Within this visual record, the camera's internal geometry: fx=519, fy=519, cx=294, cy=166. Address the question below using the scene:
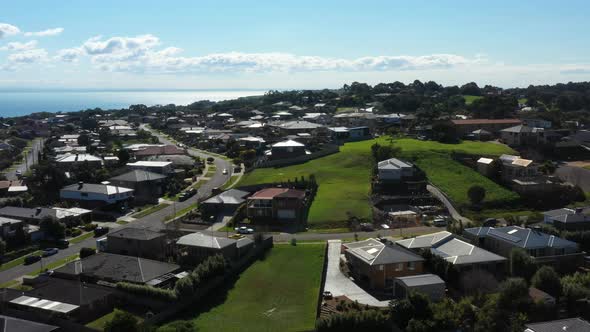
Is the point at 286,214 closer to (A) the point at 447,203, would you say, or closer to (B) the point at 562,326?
(A) the point at 447,203

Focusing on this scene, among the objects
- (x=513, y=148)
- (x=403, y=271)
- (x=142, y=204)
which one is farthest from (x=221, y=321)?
(x=513, y=148)

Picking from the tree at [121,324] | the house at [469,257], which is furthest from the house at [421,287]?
the tree at [121,324]

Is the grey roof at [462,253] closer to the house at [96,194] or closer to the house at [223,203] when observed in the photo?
the house at [223,203]

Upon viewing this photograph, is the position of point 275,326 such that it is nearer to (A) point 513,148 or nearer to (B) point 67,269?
(B) point 67,269

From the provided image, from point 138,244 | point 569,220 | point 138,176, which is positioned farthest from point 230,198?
point 569,220

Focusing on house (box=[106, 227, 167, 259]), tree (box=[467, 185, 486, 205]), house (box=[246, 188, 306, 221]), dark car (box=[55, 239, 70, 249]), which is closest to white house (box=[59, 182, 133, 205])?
dark car (box=[55, 239, 70, 249])

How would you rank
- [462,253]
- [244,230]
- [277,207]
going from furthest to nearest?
[277,207], [244,230], [462,253]
